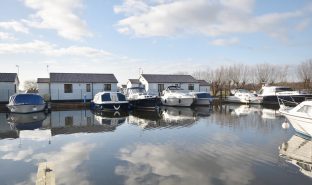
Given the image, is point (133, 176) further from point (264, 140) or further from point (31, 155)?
point (264, 140)

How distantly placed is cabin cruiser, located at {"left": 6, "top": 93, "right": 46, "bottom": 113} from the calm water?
7.26 metres

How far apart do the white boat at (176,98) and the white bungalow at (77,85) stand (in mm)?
7610

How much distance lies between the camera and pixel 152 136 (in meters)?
15.3

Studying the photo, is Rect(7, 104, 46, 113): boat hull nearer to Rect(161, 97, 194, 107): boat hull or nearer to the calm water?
the calm water

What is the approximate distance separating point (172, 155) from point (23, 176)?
17.0ft

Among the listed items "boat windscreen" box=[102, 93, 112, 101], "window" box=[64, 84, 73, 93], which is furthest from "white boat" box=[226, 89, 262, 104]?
"window" box=[64, 84, 73, 93]

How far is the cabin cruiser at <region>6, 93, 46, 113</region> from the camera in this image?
25625 mm

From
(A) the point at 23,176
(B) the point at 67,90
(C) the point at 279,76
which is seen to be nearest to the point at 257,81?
(C) the point at 279,76

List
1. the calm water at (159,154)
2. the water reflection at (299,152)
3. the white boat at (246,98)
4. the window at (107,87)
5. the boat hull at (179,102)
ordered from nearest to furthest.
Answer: the calm water at (159,154) < the water reflection at (299,152) < the boat hull at (179,102) < the window at (107,87) < the white boat at (246,98)

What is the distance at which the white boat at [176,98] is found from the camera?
33.2 m

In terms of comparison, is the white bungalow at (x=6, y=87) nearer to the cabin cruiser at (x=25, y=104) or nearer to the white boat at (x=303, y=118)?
the cabin cruiser at (x=25, y=104)

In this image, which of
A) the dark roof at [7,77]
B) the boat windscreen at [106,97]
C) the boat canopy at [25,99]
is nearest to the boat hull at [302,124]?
the boat windscreen at [106,97]

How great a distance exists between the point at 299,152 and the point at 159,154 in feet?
18.1

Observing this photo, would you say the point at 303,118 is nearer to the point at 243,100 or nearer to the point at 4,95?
the point at 243,100
